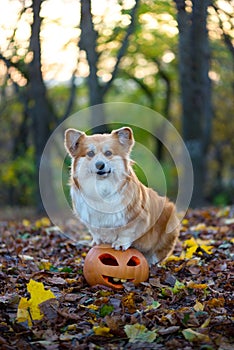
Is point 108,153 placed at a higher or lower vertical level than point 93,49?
lower

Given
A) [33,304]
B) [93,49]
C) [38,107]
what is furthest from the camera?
[38,107]

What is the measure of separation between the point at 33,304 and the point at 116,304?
0.61 meters

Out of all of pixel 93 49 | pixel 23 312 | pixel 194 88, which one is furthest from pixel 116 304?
pixel 194 88

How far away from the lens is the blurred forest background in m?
8.76

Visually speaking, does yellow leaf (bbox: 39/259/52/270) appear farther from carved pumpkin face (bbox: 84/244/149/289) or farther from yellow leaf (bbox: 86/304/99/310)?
yellow leaf (bbox: 86/304/99/310)

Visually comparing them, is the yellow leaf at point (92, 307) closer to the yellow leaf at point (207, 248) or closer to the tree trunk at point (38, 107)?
the yellow leaf at point (207, 248)

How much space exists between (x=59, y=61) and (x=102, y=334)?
1106 centimetres

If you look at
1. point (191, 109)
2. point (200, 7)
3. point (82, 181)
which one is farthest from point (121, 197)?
point (191, 109)

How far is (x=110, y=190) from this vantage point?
4.74 meters

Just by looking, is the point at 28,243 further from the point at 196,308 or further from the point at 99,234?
the point at 196,308

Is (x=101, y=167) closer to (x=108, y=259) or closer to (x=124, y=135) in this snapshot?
(x=124, y=135)

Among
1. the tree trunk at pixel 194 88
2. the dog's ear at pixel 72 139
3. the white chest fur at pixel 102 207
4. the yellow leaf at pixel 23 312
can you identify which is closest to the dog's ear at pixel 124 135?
the dog's ear at pixel 72 139

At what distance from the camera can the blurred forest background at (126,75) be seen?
28.7ft

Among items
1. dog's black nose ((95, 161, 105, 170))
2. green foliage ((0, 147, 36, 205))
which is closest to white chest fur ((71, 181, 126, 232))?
dog's black nose ((95, 161, 105, 170))
